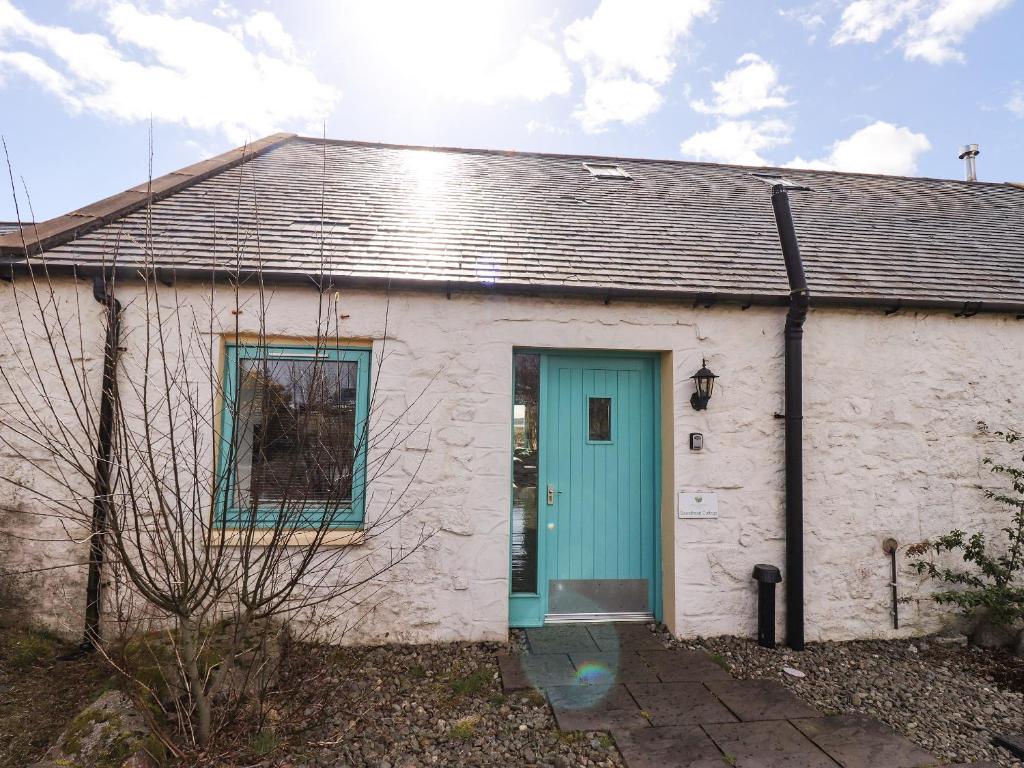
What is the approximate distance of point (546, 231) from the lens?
5.81 metres

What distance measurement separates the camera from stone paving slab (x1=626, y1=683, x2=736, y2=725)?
11.4 ft

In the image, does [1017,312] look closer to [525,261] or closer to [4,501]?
[525,261]

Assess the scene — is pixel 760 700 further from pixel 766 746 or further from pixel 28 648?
pixel 28 648

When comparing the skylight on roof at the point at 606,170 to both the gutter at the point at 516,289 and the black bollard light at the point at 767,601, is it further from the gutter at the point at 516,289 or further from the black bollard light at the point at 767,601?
the black bollard light at the point at 767,601

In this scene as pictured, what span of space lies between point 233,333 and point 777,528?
5097 mm

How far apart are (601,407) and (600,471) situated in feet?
2.01

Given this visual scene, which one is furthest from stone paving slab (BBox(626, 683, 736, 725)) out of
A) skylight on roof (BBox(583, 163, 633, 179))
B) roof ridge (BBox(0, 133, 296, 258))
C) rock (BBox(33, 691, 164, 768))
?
skylight on roof (BBox(583, 163, 633, 179))

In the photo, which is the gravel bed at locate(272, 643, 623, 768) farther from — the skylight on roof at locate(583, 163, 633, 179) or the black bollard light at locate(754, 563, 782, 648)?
the skylight on roof at locate(583, 163, 633, 179)

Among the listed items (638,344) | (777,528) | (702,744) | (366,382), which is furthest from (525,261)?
(702,744)

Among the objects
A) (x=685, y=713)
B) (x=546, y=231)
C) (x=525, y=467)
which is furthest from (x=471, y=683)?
(x=546, y=231)

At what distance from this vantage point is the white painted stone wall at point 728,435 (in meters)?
4.52

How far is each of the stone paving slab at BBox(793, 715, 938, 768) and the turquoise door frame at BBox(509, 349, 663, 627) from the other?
5.37 ft

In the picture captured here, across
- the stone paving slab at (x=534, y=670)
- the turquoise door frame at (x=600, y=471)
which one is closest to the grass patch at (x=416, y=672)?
the stone paving slab at (x=534, y=670)

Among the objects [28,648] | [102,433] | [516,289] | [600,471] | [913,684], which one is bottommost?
[913,684]
